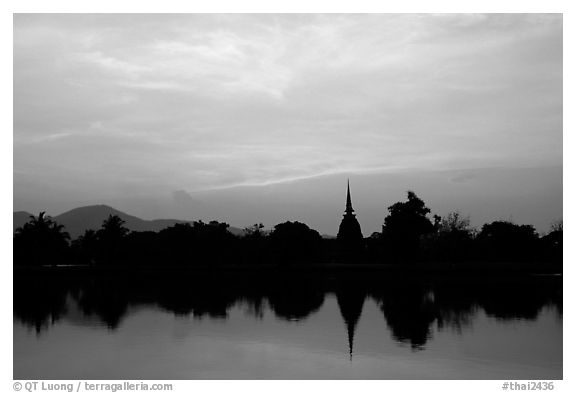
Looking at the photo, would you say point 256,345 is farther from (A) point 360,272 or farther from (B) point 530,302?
(A) point 360,272

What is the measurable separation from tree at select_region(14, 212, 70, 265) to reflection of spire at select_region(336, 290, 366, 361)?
5292 cm

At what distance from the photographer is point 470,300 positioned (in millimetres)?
33500

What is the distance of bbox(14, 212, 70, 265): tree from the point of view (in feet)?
263

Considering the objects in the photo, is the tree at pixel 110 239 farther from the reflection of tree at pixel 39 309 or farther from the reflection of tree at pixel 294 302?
the reflection of tree at pixel 294 302

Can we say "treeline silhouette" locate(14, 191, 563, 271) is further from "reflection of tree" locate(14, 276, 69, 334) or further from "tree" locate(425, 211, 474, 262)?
"reflection of tree" locate(14, 276, 69, 334)

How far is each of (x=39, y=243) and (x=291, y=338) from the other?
69105mm

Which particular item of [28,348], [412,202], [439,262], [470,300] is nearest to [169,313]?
[28,348]

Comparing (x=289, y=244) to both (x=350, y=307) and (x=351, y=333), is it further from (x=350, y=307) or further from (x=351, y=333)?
(x=351, y=333)

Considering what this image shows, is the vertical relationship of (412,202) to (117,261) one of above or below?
above

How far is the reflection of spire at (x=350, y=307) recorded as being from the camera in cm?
2152

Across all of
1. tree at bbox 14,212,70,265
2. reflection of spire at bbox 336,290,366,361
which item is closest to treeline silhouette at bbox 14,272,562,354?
reflection of spire at bbox 336,290,366,361

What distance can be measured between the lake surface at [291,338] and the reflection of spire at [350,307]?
5 cm

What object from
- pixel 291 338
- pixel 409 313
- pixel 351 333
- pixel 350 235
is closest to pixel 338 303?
pixel 409 313

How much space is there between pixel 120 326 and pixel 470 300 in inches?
727
